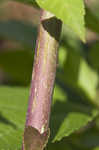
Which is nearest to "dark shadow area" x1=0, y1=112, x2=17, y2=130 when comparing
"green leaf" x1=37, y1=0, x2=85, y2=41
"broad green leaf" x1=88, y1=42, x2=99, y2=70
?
"green leaf" x1=37, y1=0, x2=85, y2=41

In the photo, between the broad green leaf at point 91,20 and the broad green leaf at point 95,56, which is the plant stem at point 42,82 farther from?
the broad green leaf at point 95,56

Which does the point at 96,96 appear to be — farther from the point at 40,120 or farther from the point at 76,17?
the point at 76,17

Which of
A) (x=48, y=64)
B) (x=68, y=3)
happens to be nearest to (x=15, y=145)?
(x=48, y=64)

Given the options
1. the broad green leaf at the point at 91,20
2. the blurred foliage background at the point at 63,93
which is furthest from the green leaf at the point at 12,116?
the broad green leaf at the point at 91,20

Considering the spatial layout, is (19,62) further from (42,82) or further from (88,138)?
(42,82)

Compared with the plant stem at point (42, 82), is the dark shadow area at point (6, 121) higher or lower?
lower

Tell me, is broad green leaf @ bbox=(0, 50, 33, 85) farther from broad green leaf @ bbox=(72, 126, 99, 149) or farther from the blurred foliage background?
broad green leaf @ bbox=(72, 126, 99, 149)

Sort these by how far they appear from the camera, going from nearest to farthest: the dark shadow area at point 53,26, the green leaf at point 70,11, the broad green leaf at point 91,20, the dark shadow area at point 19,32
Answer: the green leaf at point 70,11
the dark shadow area at point 53,26
the broad green leaf at point 91,20
the dark shadow area at point 19,32

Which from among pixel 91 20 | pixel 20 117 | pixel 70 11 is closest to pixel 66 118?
pixel 20 117
